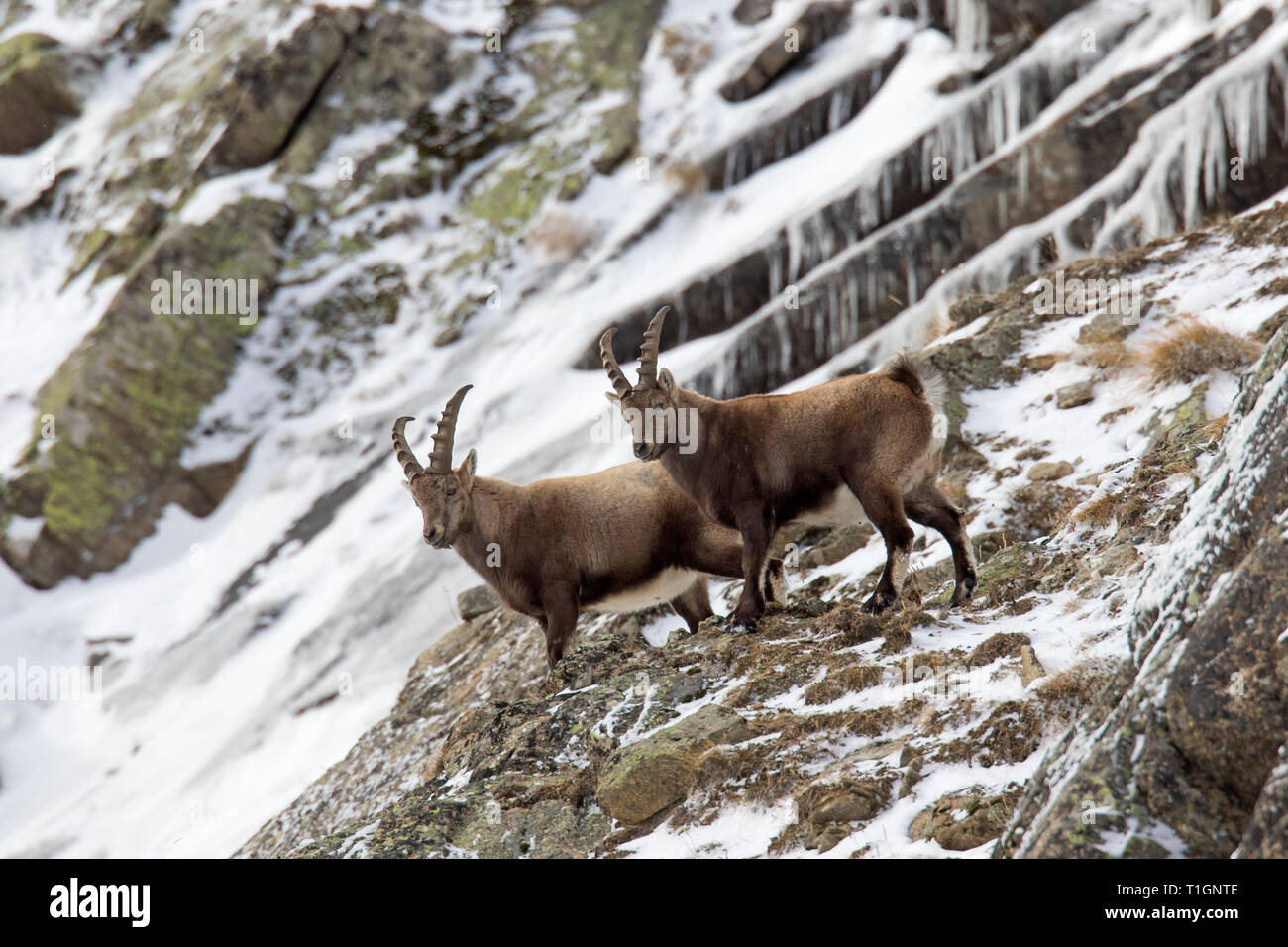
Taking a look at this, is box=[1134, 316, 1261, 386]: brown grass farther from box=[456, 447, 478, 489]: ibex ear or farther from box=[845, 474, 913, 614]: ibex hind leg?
box=[456, 447, 478, 489]: ibex ear

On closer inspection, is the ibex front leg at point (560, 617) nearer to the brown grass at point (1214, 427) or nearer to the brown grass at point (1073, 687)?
the brown grass at point (1073, 687)

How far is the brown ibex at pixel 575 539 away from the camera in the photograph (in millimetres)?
9062


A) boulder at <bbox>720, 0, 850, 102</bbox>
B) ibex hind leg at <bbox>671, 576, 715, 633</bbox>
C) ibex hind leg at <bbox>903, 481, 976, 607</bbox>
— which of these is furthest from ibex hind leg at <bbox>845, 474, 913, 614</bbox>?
boulder at <bbox>720, 0, 850, 102</bbox>

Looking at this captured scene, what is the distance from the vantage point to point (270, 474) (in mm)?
24719

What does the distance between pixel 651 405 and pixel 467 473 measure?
7.10 ft

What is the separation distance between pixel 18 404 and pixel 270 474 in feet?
20.1

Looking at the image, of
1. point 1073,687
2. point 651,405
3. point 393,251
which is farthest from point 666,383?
point 393,251

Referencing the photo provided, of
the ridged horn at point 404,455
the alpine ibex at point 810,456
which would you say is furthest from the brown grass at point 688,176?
the alpine ibex at point 810,456

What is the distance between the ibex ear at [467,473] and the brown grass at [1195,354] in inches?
233

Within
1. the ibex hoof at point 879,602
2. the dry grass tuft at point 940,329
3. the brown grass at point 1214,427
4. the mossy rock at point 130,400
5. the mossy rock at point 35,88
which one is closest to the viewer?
the ibex hoof at point 879,602

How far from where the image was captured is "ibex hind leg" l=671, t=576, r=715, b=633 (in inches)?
380

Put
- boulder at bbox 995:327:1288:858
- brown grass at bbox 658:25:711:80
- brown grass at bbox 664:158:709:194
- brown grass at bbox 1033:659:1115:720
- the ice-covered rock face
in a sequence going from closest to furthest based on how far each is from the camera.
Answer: boulder at bbox 995:327:1288:858 → brown grass at bbox 1033:659:1115:720 → the ice-covered rock face → brown grass at bbox 664:158:709:194 → brown grass at bbox 658:25:711:80

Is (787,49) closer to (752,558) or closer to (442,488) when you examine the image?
(442,488)

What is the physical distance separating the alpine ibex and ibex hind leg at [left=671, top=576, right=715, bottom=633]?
1.42 meters
